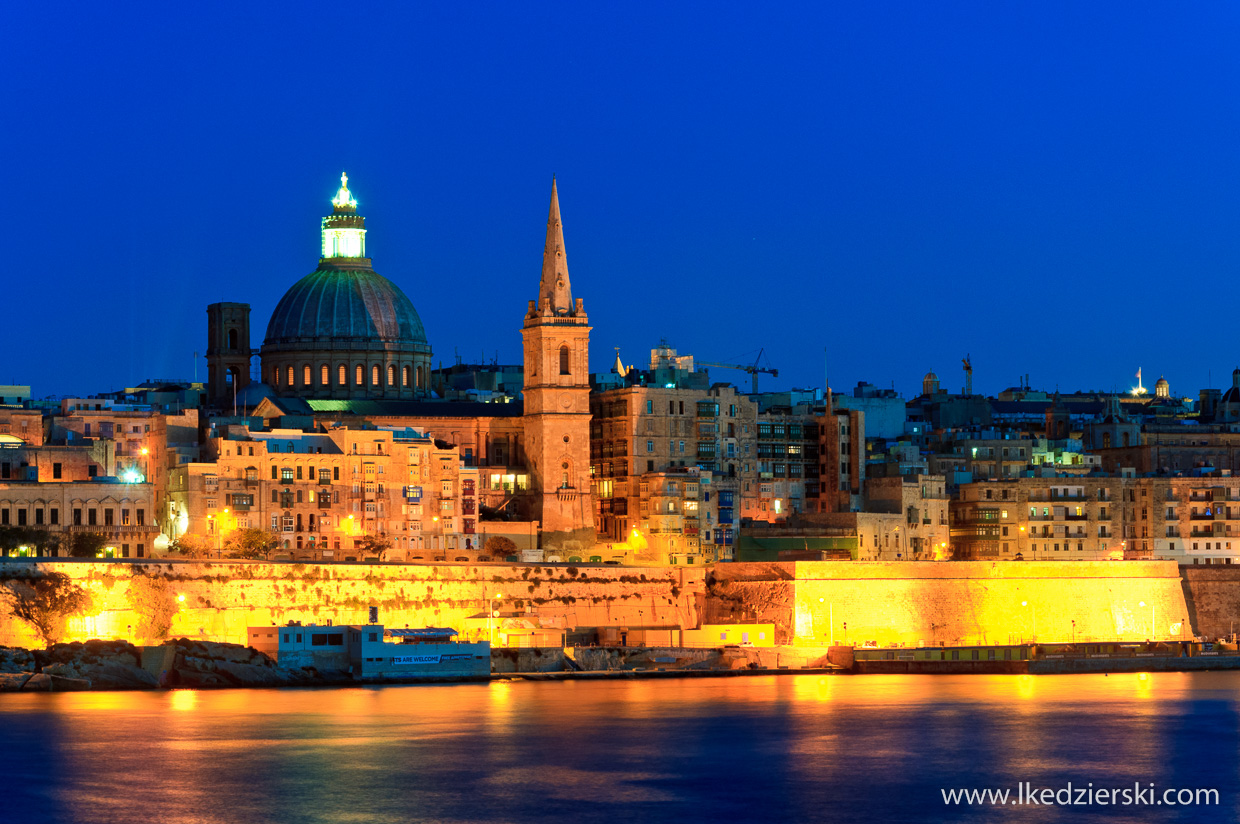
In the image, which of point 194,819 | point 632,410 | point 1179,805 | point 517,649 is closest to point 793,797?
point 1179,805

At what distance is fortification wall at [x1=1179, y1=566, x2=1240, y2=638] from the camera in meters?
72.5

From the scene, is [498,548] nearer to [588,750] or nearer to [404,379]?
[404,379]

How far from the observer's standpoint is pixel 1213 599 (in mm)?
72625

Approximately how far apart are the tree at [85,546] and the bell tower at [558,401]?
1544 centimetres

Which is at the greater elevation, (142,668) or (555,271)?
(555,271)

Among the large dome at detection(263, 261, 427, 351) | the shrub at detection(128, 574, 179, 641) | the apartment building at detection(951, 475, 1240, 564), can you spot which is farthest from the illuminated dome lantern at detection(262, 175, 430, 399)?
the shrub at detection(128, 574, 179, 641)

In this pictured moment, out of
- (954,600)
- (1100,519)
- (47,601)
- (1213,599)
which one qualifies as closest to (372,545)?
(47,601)

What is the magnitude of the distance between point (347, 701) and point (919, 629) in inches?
818

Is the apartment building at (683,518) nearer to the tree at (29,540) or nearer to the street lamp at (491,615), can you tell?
the street lamp at (491,615)

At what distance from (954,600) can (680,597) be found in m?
7.95

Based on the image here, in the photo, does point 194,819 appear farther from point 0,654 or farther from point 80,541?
point 80,541

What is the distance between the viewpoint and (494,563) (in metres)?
68.0

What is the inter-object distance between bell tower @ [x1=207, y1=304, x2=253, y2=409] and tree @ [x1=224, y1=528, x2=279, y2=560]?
16.9 metres

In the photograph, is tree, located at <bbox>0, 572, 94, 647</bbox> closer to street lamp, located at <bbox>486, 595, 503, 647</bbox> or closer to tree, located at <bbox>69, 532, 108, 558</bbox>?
tree, located at <bbox>69, 532, 108, 558</bbox>
